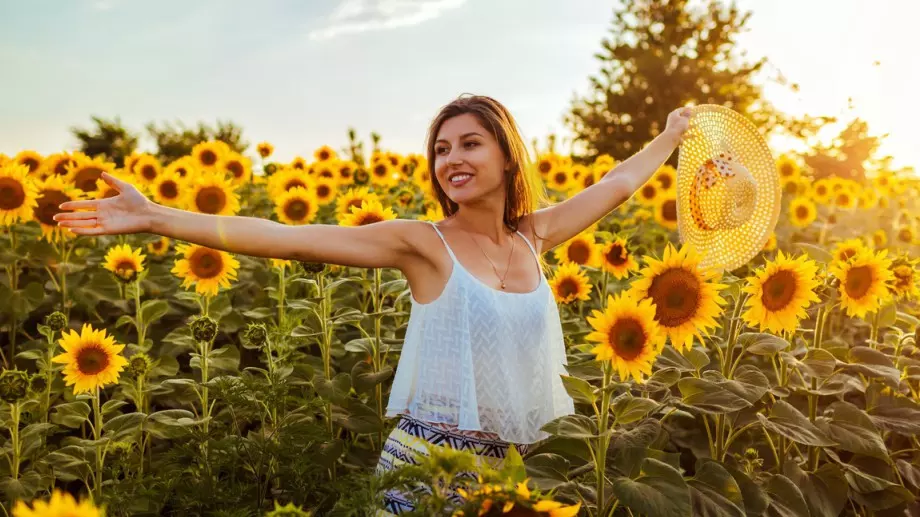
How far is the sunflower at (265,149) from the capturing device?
7.97 m

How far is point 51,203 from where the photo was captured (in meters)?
4.53

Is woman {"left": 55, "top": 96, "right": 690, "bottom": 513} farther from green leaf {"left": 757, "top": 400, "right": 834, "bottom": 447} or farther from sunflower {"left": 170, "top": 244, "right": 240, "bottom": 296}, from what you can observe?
sunflower {"left": 170, "top": 244, "right": 240, "bottom": 296}

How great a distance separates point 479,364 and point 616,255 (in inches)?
66.4

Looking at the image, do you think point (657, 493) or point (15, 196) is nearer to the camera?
point (657, 493)

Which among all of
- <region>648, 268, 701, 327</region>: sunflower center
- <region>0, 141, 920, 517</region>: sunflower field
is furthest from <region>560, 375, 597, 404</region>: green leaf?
<region>648, 268, 701, 327</region>: sunflower center

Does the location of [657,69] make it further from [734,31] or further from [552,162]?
[552,162]

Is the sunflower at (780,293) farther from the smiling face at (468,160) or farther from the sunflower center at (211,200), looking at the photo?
the sunflower center at (211,200)

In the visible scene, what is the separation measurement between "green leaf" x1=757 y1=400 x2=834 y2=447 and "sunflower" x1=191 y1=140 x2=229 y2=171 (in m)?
4.89

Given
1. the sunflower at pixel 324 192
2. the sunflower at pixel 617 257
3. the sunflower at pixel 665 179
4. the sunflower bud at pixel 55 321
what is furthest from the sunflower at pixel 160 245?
the sunflower at pixel 665 179

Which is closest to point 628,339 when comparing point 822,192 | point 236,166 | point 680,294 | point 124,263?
point 680,294

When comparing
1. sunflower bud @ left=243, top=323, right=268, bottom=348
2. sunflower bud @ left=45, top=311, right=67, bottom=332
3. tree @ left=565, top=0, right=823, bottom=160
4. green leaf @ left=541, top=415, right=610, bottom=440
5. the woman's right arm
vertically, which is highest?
tree @ left=565, top=0, right=823, bottom=160

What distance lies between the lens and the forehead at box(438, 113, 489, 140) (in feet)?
9.45

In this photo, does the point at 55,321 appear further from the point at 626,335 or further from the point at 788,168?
the point at 788,168

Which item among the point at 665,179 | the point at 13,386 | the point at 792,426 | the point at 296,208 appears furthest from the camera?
the point at 665,179
